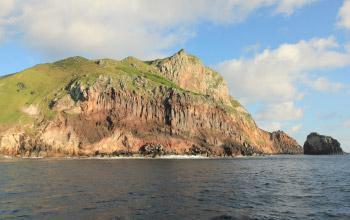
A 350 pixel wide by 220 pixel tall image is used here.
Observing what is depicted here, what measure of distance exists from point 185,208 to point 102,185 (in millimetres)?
25560

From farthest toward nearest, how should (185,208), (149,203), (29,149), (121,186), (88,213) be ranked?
(29,149), (121,186), (149,203), (185,208), (88,213)

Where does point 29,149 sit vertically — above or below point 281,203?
above

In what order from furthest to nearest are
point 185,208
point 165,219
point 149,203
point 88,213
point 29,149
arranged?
point 29,149 < point 149,203 < point 185,208 < point 88,213 < point 165,219

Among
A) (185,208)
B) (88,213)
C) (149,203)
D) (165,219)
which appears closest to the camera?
(165,219)

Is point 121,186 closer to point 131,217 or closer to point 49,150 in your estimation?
point 131,217

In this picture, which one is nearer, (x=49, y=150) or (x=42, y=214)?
(x=42, y=214)

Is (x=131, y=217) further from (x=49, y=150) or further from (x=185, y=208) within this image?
(x=49, y=150)

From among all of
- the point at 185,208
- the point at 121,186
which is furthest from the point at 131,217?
the point at 121,186

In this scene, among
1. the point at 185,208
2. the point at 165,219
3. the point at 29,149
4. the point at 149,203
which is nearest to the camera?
the point at 165,219

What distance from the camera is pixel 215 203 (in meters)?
47.9

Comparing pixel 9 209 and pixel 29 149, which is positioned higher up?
pixel 29 149

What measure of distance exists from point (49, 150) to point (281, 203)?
169607mm

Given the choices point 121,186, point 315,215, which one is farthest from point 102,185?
point 315,215

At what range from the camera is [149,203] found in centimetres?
4706
